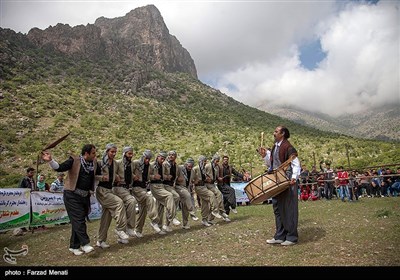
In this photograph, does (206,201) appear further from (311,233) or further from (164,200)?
(311,233)

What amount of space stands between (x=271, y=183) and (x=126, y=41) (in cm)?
8428

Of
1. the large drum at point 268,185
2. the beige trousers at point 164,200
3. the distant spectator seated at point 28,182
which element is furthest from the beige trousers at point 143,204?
the distant spectator seated at point 28,182

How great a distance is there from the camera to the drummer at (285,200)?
600 centimetres

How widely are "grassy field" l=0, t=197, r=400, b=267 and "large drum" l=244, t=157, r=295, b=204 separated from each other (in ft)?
3.08

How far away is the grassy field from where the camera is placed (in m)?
4.77

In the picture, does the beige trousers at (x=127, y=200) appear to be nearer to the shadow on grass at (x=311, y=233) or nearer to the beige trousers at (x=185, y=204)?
the beige trousers at (x=185, y=204)

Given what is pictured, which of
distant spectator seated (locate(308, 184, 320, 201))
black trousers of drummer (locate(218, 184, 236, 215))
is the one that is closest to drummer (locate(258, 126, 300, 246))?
black trousers of drummer (locate(218, 184, 236, 215))

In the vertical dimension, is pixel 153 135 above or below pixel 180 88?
below

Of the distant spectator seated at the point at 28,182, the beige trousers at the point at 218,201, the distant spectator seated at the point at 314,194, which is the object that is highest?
the distant spectator seated at the point at 28,182

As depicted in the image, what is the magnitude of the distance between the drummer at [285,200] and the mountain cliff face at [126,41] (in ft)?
217

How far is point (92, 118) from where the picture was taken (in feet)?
126
